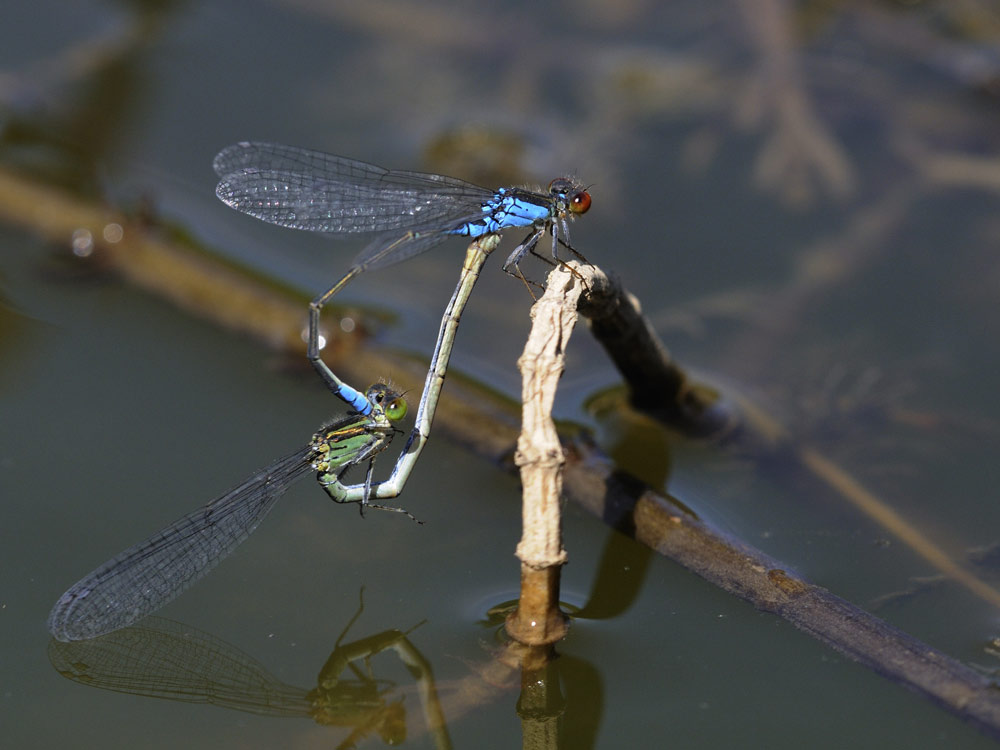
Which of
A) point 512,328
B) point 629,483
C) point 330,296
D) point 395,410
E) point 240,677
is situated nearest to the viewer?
point 240,677

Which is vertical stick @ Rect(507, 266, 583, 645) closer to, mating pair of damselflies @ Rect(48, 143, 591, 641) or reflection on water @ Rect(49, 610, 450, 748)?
reflection on water @ Rect(49, 610, 450, 748)

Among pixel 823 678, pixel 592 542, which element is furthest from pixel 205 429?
pixel 823 678

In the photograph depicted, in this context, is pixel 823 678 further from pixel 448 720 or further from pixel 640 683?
pixel 448 720

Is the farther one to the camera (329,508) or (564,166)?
(564,166)

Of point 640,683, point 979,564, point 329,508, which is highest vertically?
point 979,564

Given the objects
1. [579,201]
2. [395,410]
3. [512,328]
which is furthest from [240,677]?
[512,328]

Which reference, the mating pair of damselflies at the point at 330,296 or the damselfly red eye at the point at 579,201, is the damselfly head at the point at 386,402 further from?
the damselfly red eye at the point at 579,201

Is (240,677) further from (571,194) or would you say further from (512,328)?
(512,328)
